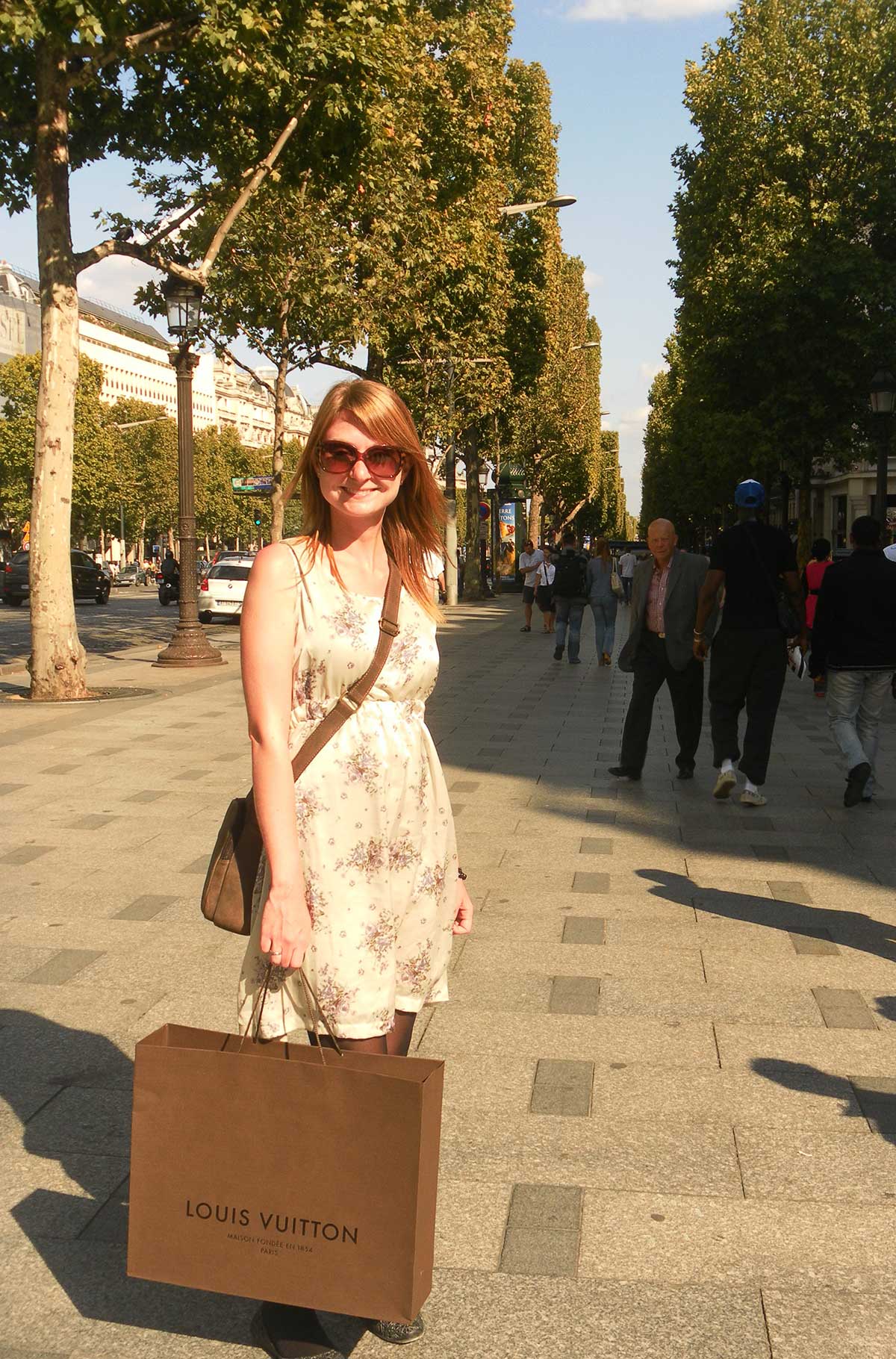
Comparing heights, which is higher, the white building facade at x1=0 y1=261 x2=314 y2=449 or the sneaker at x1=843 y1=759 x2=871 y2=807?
the white building facade at x1=0 y1=261 x2=314 y2=449

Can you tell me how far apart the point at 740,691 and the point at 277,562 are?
6.69 m

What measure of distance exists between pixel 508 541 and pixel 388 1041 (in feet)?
211

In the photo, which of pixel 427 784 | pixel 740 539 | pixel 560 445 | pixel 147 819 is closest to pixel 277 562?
pixel 427 784

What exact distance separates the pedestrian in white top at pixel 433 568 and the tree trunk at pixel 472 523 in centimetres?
3972

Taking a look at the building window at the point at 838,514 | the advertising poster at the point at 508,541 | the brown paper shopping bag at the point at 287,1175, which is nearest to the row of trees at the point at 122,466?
the advertising poster at the point at 508,541

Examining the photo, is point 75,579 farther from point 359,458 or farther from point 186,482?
point 359,458

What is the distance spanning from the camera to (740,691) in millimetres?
9062

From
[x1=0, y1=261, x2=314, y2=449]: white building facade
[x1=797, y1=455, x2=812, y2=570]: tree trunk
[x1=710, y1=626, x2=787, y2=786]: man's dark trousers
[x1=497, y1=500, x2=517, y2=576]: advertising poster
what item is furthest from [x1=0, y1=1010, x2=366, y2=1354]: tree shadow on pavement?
[x1=0, y1=261, x2=314, y2=449]: white building facade

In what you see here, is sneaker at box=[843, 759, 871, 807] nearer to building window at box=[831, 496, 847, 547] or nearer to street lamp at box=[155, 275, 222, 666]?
street lamp at box=[155, 275, 222, 666]

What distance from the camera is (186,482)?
19.8 m

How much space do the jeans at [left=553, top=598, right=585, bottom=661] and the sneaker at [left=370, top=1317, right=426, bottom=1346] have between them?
17.9 m

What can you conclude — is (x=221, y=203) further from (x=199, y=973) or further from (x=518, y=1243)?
(x=518, y=1243)

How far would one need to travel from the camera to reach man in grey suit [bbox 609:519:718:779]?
31.5ft

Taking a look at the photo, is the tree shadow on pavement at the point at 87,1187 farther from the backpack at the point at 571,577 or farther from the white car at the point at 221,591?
the white car at the point at 221,591
